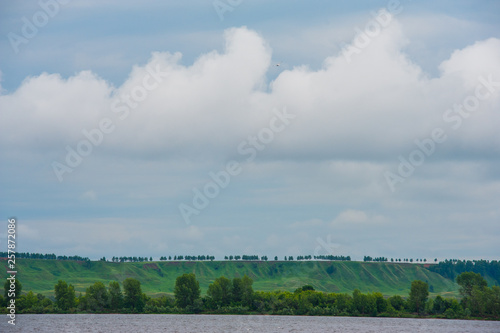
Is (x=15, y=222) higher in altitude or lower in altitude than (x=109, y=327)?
higher

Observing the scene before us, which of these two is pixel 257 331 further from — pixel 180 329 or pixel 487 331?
pixel 487 331

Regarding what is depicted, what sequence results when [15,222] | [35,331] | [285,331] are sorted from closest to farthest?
[15,222]
[35,331]
[285,331]

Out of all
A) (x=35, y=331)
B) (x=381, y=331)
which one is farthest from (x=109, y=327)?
(x=381, y=331)

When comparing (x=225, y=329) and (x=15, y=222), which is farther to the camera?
(x=225, y=329)

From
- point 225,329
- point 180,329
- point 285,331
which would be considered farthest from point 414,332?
point 180,329

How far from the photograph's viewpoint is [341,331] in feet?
633

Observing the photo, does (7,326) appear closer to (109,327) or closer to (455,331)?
(109,327)

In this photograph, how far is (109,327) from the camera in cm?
19362

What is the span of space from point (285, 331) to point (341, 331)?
759 inches

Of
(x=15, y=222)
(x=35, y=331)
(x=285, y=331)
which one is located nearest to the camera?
(x=15, y=222)

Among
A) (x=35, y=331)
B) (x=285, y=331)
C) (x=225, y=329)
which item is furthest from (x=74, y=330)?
(x=285, y=331)

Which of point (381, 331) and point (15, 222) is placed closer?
point (15, 222)

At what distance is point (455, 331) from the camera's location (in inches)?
7707

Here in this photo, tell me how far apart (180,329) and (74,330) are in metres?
31.8
